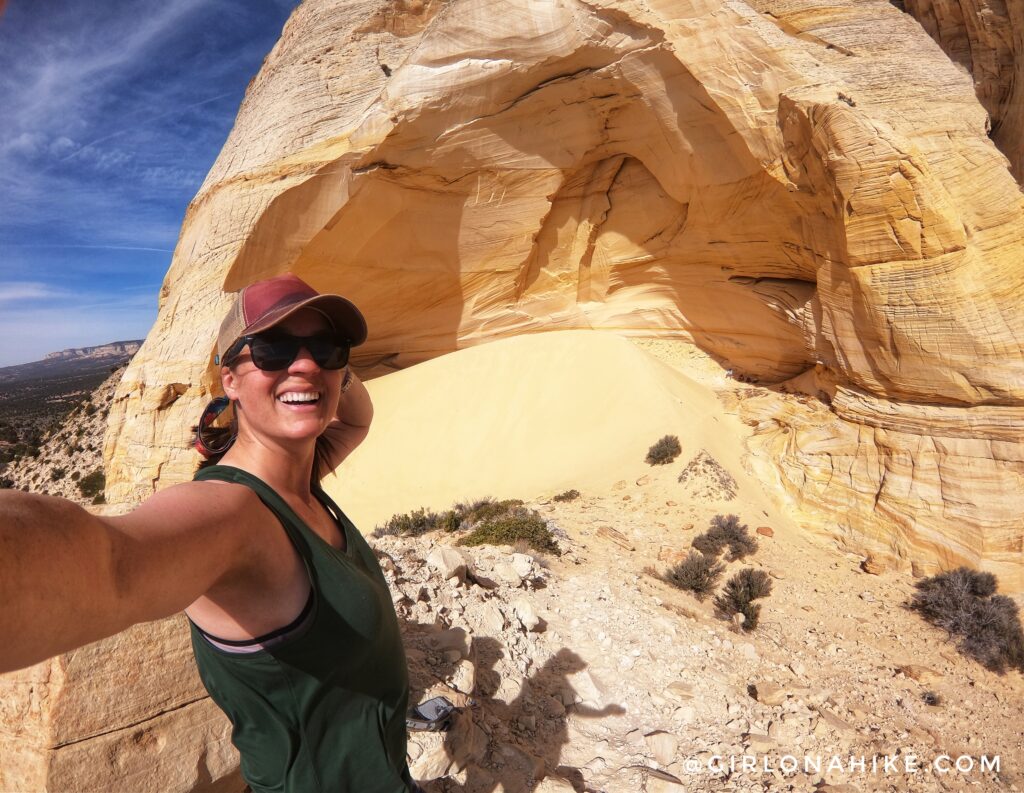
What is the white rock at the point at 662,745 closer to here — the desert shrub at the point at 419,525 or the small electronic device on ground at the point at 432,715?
the small electronic device on ground at the point at 432,715

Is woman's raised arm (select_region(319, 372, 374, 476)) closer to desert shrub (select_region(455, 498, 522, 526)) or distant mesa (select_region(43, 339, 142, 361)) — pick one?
desert shrub (select_region(455, 498, 522, 526))

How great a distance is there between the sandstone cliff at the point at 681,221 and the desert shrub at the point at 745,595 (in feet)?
5.47

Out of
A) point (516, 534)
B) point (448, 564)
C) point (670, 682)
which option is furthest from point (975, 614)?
point (448, 564)

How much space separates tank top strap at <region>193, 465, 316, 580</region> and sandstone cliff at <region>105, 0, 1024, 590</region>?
6.27 metres

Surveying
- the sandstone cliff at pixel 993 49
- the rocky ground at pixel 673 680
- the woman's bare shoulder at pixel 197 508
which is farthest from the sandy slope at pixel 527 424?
the woman's bare shoulder at pixel 197 508

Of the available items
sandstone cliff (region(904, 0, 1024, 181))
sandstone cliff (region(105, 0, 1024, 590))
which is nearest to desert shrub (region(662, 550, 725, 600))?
sandstone cliff (region(105, 0, 1024, 590))

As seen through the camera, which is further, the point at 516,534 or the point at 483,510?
the point at 483,510

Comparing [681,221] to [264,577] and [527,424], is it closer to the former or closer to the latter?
[527,424]

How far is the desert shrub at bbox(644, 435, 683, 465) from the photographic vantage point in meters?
6.95

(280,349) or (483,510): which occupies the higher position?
(280,349)

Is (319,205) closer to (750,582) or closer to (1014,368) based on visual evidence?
(750,582)

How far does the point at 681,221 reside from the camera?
8.39 metres

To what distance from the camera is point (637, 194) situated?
8.81m

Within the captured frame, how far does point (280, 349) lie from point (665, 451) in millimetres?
6490
